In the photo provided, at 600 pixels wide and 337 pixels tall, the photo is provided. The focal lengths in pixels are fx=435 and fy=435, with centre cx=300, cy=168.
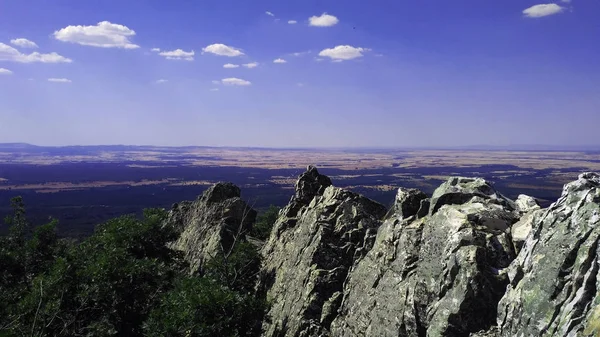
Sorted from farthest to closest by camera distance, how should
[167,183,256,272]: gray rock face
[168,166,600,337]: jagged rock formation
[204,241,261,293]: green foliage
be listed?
[167,183,256,272]: gray rock face < [204,241,261,293]: green foliage < [168,166,600,337]: jagged rock formation

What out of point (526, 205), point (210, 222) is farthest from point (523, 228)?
point (210, 222)

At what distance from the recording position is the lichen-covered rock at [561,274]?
11953 mm

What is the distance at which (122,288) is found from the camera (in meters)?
32.8

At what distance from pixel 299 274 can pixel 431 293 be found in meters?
12.3

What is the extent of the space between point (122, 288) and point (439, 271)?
2495cm

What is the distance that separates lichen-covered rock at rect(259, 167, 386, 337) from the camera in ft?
82.1

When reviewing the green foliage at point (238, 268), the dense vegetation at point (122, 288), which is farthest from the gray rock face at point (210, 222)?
the green foliage at point (238, 268)

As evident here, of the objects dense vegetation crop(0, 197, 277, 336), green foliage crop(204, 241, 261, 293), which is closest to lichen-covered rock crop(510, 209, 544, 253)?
dense vegetation crop(0, 197, 277, 336)

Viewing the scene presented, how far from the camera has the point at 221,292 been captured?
27.8 metres

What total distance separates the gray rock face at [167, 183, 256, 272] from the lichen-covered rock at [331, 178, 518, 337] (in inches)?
685

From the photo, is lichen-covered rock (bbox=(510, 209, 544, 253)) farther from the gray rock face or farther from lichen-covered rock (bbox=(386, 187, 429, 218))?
the gray rock face

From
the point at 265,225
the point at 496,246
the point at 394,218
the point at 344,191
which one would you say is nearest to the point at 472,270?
the point at 496,246

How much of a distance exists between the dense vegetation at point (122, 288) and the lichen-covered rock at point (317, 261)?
1.94 meters

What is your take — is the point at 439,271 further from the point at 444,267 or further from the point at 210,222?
the point at 210,222
